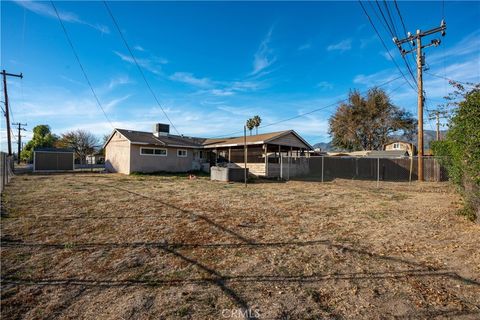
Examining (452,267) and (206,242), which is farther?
(206,242)

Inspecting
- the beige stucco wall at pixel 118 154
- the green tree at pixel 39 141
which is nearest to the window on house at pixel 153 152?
the beige stucco wall at pixel 118 154

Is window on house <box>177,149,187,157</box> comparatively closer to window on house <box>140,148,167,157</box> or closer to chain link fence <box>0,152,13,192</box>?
window on house <box>140,148,167,157</box>

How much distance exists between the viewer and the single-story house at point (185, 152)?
18866 mm

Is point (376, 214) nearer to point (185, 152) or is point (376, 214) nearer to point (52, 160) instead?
point (185, 152)

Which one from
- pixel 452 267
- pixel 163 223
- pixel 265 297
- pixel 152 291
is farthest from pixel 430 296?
pixel 163 223

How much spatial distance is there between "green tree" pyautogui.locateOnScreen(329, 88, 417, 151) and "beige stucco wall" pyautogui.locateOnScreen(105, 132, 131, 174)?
2713 cm

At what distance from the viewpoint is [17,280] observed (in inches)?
126

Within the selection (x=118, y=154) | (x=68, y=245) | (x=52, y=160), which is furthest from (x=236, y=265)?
(x=52, y=160)

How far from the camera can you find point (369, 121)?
109 ft

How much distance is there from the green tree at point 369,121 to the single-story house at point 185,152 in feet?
51.4

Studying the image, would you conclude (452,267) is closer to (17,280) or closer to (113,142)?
(17,280)

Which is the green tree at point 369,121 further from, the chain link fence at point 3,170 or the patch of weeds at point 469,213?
the chain link fence at point 3,170

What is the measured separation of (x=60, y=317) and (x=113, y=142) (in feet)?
71.0

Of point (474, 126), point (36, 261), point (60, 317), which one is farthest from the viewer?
point (474, 126)
